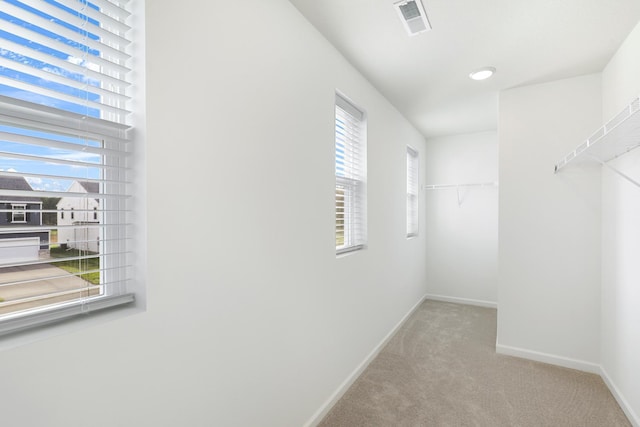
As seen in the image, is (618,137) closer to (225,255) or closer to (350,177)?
(350,177)

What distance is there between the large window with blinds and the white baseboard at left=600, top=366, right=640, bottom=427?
301 cm

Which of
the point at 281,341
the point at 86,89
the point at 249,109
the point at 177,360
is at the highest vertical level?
the point at 249,109

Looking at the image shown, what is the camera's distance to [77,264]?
1021mm

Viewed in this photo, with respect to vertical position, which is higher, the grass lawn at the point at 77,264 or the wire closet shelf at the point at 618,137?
the wire closet shelf at the point at 618,137

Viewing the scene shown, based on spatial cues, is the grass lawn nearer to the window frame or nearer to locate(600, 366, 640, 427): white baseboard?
locate(600, 366, 640, 427): white baseboard

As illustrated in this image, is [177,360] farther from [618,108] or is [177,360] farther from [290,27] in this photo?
[618,108]

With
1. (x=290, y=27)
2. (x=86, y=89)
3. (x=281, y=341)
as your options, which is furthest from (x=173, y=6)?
(x=281, y=341)

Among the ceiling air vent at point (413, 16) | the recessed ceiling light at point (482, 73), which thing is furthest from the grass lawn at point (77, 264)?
the recessed ceiling light at point (482, 73)

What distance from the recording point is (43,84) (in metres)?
0.93

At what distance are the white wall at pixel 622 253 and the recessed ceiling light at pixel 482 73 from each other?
2.72 ft

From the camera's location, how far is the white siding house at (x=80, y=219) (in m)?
0.97

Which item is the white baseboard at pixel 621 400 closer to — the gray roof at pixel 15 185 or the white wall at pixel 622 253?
the white wall at pixel 622 253

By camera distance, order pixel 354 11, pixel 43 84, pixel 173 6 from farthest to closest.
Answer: pixel 354 11 < pixel 173 6 < pixel 43 84

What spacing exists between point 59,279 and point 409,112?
3610mm
